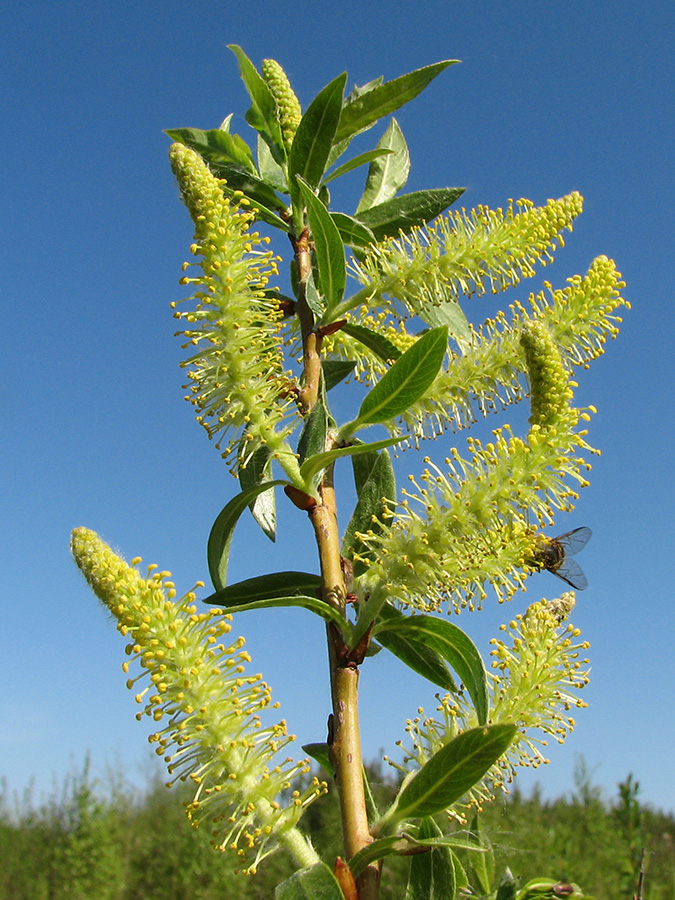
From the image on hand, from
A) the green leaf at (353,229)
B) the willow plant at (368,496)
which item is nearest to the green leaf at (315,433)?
the willow plant at (368,496)

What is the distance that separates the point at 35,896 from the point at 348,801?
19.8m

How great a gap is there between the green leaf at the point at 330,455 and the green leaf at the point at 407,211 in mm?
674

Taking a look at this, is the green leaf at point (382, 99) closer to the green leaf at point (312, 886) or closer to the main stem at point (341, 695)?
the main stem at point (341, 695)

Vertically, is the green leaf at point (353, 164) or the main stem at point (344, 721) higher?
the green leaf at point (353, 164)

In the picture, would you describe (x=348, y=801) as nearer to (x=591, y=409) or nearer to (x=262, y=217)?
(x=591, y=409)

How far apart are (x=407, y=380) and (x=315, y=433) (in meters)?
0.22

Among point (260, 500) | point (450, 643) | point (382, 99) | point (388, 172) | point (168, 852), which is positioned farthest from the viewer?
point (168, 852)

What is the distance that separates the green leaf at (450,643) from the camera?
1.51 m

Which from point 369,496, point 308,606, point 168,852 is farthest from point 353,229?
point 168,852

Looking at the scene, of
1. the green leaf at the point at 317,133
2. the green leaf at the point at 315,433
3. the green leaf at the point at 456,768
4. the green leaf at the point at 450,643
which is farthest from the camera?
the green leaf at the point at 317,133

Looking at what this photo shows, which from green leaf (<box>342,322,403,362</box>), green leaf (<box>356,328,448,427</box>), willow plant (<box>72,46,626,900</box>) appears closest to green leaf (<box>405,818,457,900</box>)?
willow plant (<box>72,46,626,900</box>)

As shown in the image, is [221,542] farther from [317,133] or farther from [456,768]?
[317,133]

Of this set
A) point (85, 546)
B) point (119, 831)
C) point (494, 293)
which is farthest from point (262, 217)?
point (119, 831)

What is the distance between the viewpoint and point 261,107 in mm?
2111
